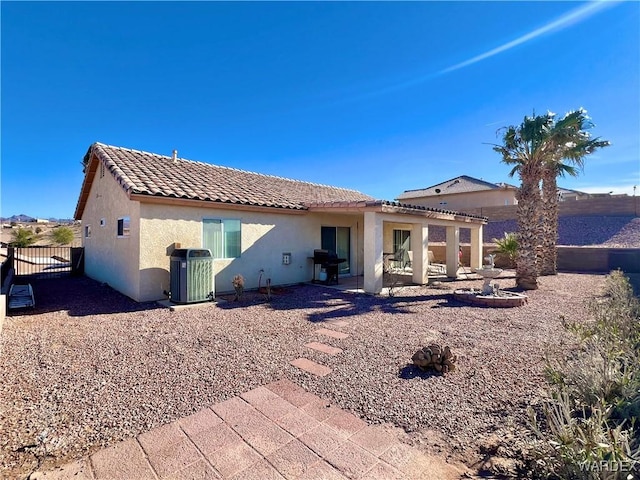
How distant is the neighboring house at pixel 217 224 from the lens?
9812 millimetres

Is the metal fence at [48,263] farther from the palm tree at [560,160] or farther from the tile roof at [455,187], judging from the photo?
the tile roof at [455,187]

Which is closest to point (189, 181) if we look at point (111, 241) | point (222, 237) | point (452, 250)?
point (222, 237)

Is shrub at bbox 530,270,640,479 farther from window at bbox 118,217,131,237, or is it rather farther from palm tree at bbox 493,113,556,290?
window at bbox 118,217,131,237

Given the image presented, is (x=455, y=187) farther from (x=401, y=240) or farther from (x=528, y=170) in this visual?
(x=528, y=170)

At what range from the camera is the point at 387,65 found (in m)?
13.5

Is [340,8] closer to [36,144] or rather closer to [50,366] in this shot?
[50,366]

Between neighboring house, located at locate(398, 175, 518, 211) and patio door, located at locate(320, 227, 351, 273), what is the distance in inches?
1041

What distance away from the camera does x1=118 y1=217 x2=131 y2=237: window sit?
1029 cm

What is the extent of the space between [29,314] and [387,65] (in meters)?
15.4

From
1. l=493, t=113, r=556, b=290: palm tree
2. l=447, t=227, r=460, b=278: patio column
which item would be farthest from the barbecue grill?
l=493, t=113, r=556, b=290: palm tree

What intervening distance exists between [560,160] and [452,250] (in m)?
6.63

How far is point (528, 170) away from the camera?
13.0m

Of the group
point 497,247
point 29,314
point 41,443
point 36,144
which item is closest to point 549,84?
point 497,247

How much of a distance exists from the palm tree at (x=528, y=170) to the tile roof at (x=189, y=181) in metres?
9.39
